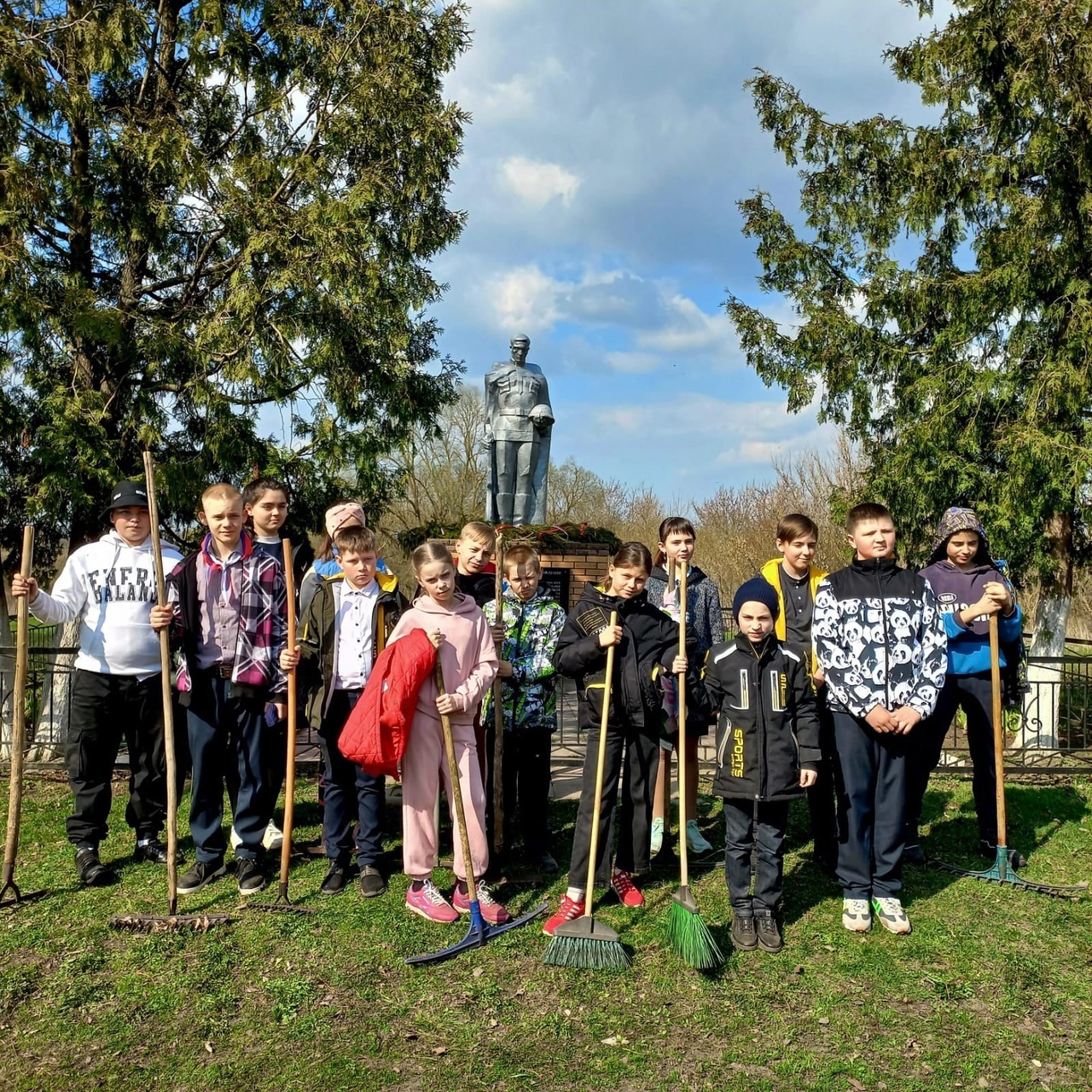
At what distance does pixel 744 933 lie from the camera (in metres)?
3.56

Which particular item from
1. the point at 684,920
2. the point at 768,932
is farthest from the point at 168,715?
the point at 768,932

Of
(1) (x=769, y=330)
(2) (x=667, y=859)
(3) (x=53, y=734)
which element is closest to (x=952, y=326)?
(1) (x=769, y=330)

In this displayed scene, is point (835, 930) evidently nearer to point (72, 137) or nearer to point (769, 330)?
point (769, 330)

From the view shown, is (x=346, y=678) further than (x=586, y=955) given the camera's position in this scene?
Yes

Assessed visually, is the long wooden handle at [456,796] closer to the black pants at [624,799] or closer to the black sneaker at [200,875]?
the black pants at [624,799]

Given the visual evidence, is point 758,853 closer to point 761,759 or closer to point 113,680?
point 761,759

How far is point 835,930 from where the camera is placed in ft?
12.2

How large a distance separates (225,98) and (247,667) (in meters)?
6.90

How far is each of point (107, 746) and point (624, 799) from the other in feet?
8.19

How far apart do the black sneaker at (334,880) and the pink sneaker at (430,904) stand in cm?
37

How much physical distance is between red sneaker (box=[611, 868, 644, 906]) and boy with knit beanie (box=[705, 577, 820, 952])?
0.46 m

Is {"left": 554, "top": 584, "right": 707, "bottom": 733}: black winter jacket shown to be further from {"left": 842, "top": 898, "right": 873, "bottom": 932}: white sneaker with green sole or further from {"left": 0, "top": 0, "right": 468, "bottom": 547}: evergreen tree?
{"left": 0, "top": 0, "right": 468, "bottom": 547}: evergreen tree

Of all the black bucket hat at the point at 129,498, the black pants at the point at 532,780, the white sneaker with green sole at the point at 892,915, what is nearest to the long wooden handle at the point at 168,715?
the black bucket hat at the point at 129,498

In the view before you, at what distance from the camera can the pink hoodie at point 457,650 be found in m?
3.88
